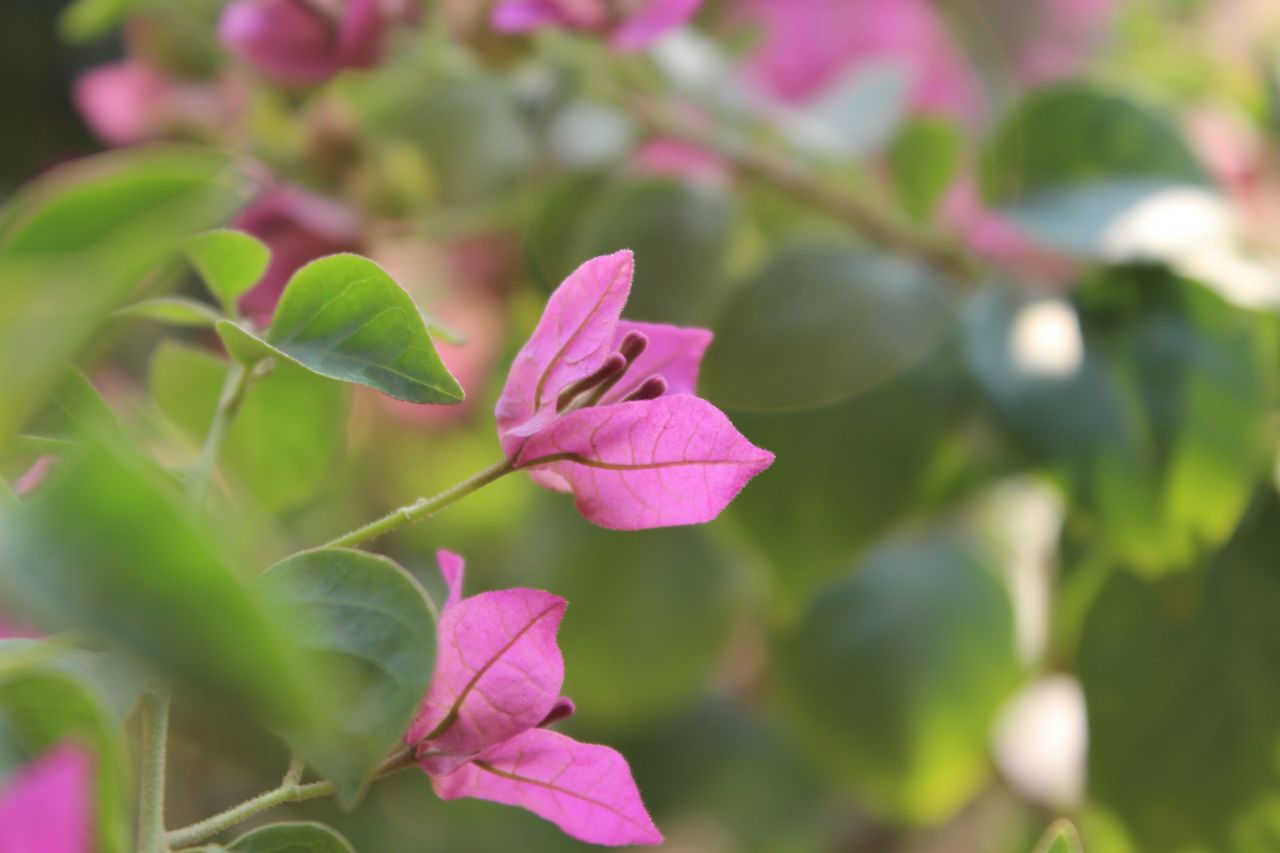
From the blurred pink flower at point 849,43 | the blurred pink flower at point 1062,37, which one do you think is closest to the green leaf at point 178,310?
the blurred pink flower at point 849,43

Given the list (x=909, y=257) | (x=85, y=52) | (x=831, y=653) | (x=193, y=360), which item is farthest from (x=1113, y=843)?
(x=85, y=52)

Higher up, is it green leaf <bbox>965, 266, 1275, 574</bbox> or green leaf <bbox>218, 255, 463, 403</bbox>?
green leaf <bbox>218, 255, 463, 403</bbox>

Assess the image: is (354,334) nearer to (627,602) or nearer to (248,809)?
(248,809)

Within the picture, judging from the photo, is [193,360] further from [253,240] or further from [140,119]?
[140,119]

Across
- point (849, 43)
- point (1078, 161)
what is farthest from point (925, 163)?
point (849, 43)

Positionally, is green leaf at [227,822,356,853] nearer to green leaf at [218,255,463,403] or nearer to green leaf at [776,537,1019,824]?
green leaf at [218,255,463,403]

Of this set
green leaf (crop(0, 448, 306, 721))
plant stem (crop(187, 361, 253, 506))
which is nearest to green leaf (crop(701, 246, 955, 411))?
plant stem (crop(187, 361, 253, 506))

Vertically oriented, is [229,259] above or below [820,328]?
above
